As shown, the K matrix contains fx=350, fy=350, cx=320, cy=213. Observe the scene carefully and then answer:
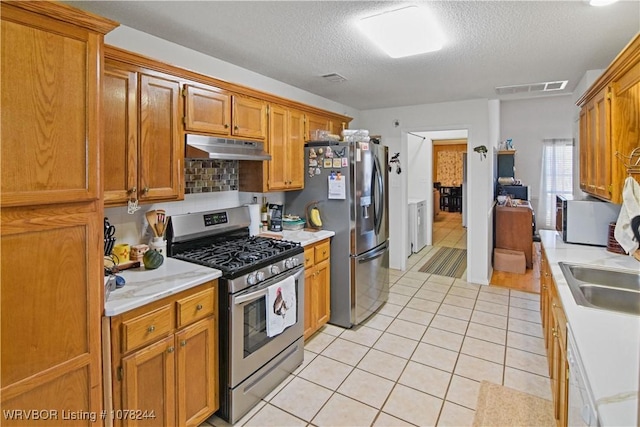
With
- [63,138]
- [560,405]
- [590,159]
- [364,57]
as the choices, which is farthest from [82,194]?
[590,159]

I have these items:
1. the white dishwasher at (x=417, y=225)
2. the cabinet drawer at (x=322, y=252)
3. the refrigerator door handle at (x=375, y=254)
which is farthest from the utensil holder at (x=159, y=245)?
the white dishwasher at (x=417, y=225)

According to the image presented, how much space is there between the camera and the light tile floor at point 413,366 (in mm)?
2203

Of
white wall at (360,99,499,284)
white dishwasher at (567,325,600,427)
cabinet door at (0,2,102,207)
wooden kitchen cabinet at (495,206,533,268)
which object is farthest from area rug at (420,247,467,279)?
cabinet door at (0,2,102,207)

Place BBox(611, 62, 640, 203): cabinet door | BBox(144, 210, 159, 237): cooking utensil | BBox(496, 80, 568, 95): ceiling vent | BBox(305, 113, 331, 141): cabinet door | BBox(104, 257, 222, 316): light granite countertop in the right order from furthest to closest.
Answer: BBox(496, 80, 568, 95): ceiling vent, BBox(305, 113, 331, 141): cabinet door, BBox(144, 210, 159, 237): cooking utensil, BBox(611, 62, 640, 203): cabinet door, BBox(104, 257, 222, 316): light granite countertop

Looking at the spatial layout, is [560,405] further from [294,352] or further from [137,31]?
[137,31]

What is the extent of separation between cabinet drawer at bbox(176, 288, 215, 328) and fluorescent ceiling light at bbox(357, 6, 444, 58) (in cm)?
192

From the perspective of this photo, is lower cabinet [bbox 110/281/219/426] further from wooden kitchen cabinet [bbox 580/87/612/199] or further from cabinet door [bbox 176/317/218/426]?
wooden kitchen cabinet [bbox 580/87/612/199]

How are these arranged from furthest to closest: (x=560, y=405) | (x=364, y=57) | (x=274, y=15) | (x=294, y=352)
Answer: (x=364, y=57) → (x=294, y=352) → (x=274, y=15) → (x=560, y=405)

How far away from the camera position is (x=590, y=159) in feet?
9.07

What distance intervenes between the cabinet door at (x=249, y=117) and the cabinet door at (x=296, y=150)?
37 centimetres

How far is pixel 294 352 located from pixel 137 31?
Answer: 8.22 feet

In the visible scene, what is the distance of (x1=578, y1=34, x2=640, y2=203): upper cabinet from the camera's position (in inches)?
76.0

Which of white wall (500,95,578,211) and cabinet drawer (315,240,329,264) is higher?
white wall (500,95,578,211)

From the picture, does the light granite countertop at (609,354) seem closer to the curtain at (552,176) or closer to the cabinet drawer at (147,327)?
the cabinet drawer at (147,327)
